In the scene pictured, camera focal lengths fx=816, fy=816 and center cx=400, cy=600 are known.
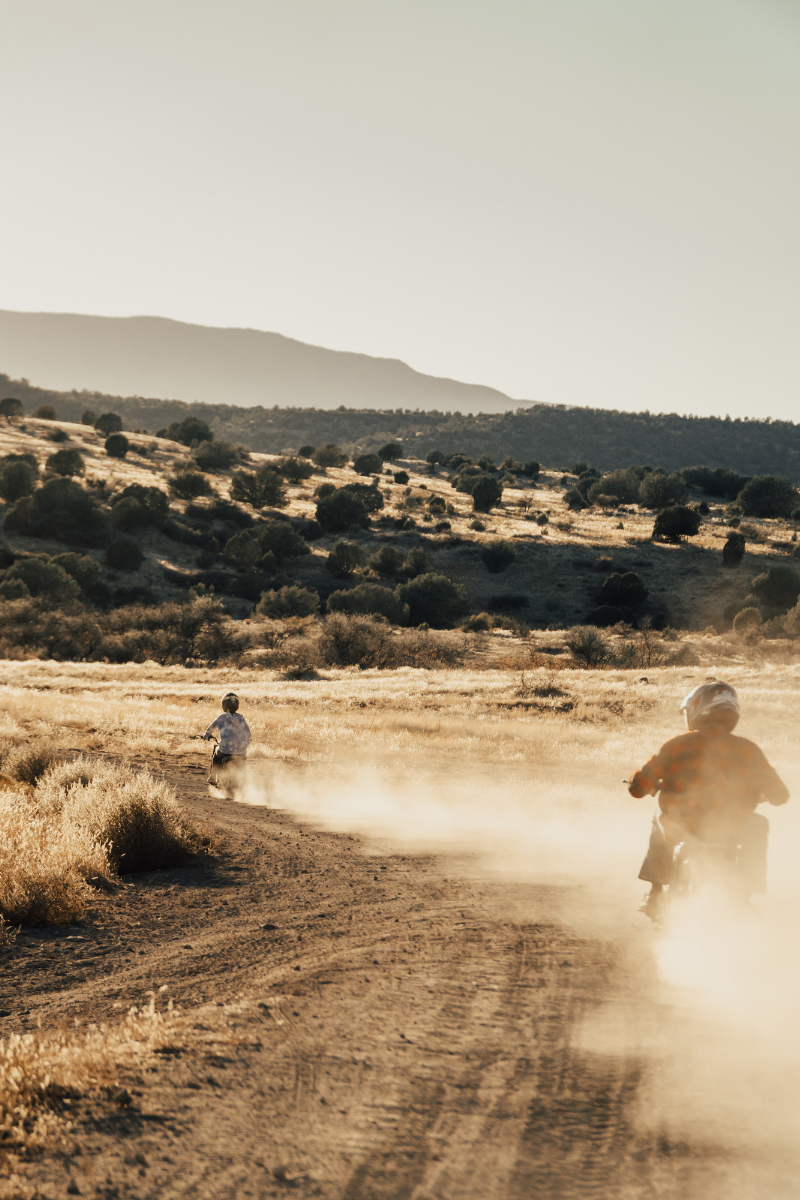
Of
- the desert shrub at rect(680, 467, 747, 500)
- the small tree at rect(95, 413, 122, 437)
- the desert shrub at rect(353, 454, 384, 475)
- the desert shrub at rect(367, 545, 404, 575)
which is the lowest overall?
the desert shrub at rect(367, 545, 404, 575)

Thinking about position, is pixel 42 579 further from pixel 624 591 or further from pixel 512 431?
pixel 512 431

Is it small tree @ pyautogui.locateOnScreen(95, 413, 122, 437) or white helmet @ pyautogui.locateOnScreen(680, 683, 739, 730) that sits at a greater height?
small tree @ pyautogui.locateOnScreen(95, 413, 122, 437)

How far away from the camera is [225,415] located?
175 metres

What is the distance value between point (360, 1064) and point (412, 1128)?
0.67 metres

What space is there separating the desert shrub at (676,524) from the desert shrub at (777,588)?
15.6 m

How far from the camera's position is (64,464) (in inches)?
3137

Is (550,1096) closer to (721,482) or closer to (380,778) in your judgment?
(380,778)

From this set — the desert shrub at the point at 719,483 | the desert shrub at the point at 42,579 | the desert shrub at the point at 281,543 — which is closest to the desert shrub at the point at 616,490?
the desert shrub at the point at 719,483

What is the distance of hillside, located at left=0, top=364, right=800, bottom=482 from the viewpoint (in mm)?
150750

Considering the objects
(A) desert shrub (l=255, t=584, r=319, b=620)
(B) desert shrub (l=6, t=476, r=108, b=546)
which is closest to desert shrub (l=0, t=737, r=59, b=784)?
(A) desert shrub (l=255, t=584, r=319, b=620)

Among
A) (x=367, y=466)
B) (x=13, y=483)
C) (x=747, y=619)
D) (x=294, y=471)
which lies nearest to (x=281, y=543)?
(x=13, y=483)

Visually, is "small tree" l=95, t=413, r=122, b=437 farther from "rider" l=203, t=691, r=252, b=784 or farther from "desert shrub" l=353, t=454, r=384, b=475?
"rider" l=203, t=691, r=252, b=784

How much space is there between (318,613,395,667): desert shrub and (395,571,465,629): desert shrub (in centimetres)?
1421

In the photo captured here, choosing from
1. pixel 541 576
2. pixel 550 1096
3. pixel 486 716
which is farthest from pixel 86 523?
pixel 550 1096
